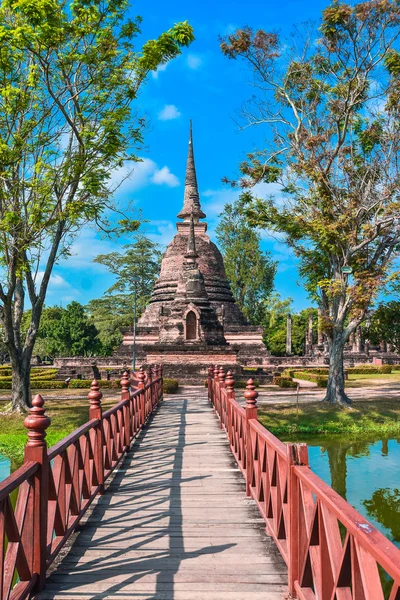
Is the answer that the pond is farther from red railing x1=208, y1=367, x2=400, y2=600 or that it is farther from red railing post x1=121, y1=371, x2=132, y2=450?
red railing post x1=121, y1=371, x2=132, y2=450

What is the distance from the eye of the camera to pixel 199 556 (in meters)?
4.61

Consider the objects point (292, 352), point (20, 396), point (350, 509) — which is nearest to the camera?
point (350, 509)

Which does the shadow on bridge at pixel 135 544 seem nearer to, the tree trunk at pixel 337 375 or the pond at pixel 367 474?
the pond at pixel 367 474

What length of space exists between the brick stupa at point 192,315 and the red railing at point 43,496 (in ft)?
63.2

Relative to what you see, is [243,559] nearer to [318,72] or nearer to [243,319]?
[318,72]

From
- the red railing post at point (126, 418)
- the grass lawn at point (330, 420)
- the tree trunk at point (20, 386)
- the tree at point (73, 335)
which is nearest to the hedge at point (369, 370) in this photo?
the grass lawn at point (330, 420)

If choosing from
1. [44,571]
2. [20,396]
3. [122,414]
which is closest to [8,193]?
[20,396]

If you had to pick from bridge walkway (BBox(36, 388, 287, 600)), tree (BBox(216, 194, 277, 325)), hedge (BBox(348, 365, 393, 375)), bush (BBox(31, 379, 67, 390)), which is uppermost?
tree (BBox(216, 194, 277, 325))

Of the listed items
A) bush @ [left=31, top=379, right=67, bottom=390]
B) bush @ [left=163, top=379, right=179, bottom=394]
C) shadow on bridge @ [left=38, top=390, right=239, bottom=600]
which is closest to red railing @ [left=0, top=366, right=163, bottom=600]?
shadow on bridge @ [left=38, top=390, right=239, bottom=600]

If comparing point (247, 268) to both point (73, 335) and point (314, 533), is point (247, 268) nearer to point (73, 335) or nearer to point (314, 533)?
point (73, 335)

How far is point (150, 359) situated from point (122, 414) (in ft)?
59.2

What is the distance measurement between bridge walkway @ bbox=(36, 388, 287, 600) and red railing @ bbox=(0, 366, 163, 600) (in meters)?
0.22

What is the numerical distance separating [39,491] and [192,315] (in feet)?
80.7

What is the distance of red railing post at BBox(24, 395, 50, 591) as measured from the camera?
384 cm
